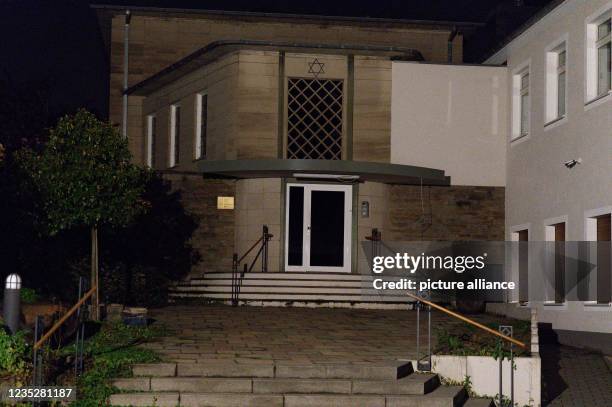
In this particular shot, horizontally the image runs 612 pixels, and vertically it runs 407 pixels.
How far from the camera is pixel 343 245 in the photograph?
87.0 feet

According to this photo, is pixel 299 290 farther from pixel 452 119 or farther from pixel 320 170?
pixel 452 119

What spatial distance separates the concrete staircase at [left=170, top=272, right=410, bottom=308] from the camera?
78.9 ft

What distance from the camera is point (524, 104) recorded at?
25.6 metres

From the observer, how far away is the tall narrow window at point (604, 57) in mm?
19875

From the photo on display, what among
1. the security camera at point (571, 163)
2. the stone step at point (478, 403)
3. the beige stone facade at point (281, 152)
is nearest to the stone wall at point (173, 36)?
the beige stone facade at point (281, 152)

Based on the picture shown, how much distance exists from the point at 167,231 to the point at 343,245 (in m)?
4.14

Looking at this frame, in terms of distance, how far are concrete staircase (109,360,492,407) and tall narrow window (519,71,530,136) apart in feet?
41.4

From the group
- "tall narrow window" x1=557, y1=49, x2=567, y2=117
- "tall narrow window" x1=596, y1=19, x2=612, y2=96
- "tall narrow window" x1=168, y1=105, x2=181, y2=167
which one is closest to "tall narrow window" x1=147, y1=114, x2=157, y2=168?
"tall narrow window" x1=168, y1=105, x2=181, y2=167

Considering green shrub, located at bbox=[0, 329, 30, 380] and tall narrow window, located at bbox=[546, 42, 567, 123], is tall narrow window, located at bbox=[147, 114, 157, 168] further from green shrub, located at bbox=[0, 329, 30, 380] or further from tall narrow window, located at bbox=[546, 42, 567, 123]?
green shrub, located at bbox=[0, 329, 30, 380]

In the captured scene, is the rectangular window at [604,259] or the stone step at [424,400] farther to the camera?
the rectangular window at [604,259]

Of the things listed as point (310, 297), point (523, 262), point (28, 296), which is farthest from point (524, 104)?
point (28, 296)

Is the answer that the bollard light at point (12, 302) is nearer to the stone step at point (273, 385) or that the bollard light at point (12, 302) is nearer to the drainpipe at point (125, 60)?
the stone step at point (273, 385)

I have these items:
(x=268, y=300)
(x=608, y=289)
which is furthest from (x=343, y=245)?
(x=608, y=289)

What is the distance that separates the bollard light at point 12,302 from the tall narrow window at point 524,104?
566 inches
